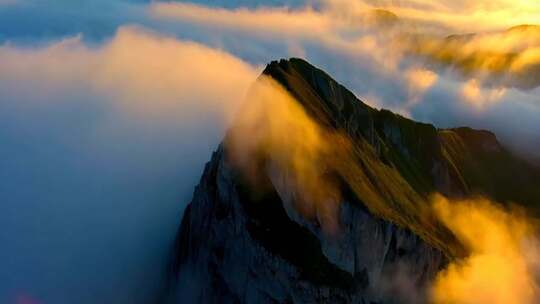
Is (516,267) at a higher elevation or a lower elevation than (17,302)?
higher

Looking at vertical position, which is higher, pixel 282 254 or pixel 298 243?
pixel 298 243

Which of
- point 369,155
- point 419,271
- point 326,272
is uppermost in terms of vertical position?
point 369,155

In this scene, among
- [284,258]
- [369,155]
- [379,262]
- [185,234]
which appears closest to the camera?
[284,258]

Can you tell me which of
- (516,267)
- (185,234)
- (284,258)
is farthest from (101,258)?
(516,267)

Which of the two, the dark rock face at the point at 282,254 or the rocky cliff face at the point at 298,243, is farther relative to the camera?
the rocky cliff face at the point at 298,243

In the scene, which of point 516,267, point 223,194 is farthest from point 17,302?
point 516,267

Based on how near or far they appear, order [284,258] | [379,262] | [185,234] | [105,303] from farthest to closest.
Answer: [105,303]
[185,234]
[379,262]
[284,258]

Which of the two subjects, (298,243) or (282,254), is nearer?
(282,254)

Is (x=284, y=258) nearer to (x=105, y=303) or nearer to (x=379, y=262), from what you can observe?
(x=379, y=262)

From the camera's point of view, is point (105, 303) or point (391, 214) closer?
point (391, 214)

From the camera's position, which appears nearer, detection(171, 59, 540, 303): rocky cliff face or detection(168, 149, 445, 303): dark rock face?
detection(168, 149, 445, 303): dark rock face
